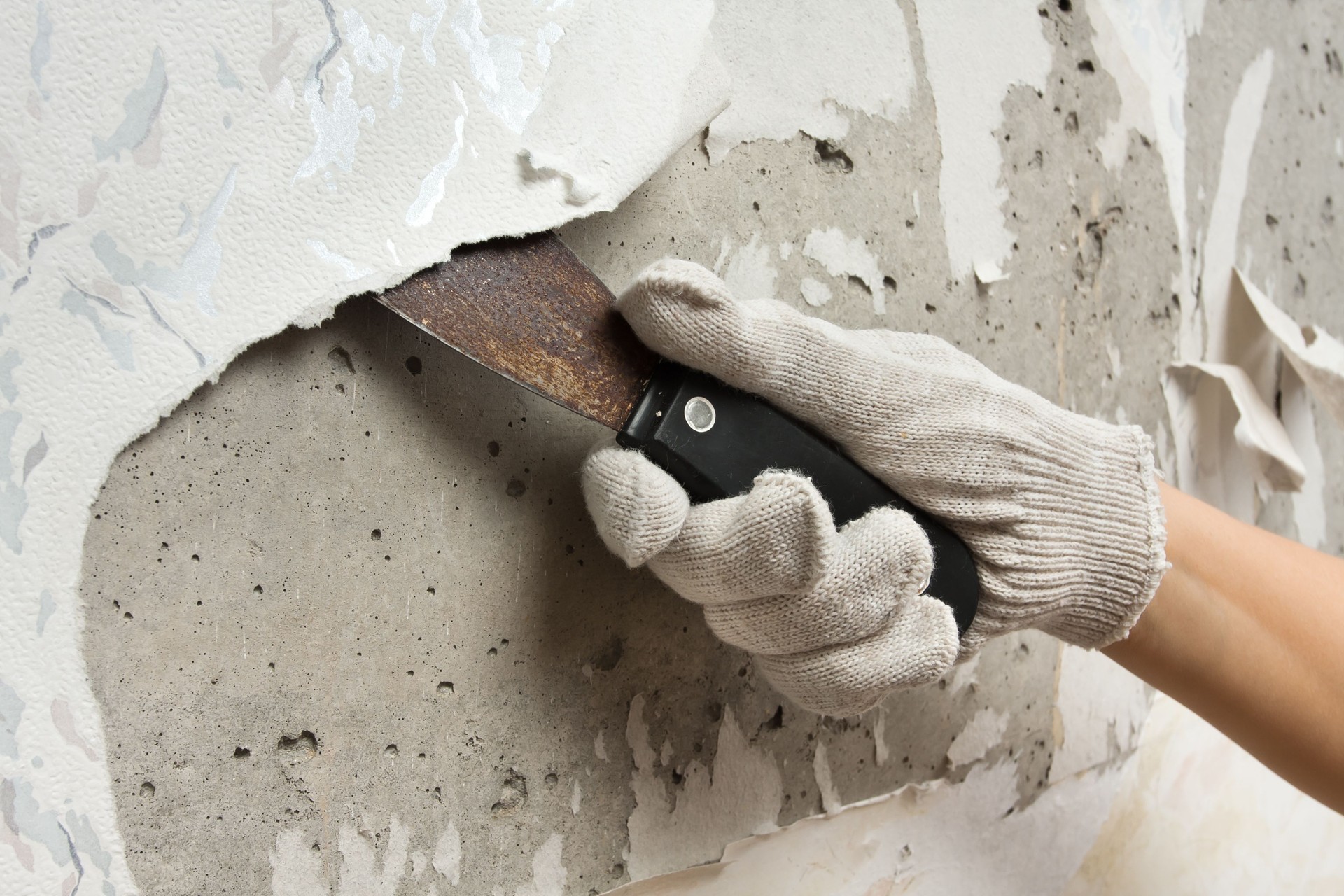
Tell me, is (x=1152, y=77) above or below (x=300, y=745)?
above

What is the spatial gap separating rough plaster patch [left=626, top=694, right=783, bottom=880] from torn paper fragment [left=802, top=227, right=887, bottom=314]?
45 centimetres

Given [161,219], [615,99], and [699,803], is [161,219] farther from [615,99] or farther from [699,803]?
[699,803]

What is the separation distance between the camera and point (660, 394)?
2.16ft

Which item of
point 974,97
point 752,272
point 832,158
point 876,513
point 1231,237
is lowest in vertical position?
point 876,513

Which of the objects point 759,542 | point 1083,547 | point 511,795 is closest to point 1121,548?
point 1083,547

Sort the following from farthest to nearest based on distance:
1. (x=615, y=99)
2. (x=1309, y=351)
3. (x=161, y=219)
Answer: (x=1309, y=351)
(x=615, y=99)
(x=161, y=219)

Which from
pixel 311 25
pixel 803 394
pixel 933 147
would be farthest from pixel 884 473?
pixel 311 25

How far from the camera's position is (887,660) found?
2.19 feet

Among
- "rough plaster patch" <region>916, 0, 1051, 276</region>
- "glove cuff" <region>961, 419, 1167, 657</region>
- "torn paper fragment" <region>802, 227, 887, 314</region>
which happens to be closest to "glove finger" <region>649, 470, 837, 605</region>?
"glove cuff" <region>961, 419, 1167, 657</region>

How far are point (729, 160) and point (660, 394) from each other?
0.93 ft

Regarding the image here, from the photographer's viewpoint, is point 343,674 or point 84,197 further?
point 343,674

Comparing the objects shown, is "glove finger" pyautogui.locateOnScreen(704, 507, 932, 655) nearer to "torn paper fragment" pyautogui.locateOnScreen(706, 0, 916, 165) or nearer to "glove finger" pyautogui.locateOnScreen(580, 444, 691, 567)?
"glove finger" pyautogui.locateOnScreen(580, 444, 691, 567)

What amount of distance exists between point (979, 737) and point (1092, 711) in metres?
0.22

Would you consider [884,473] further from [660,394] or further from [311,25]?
[311,25]
